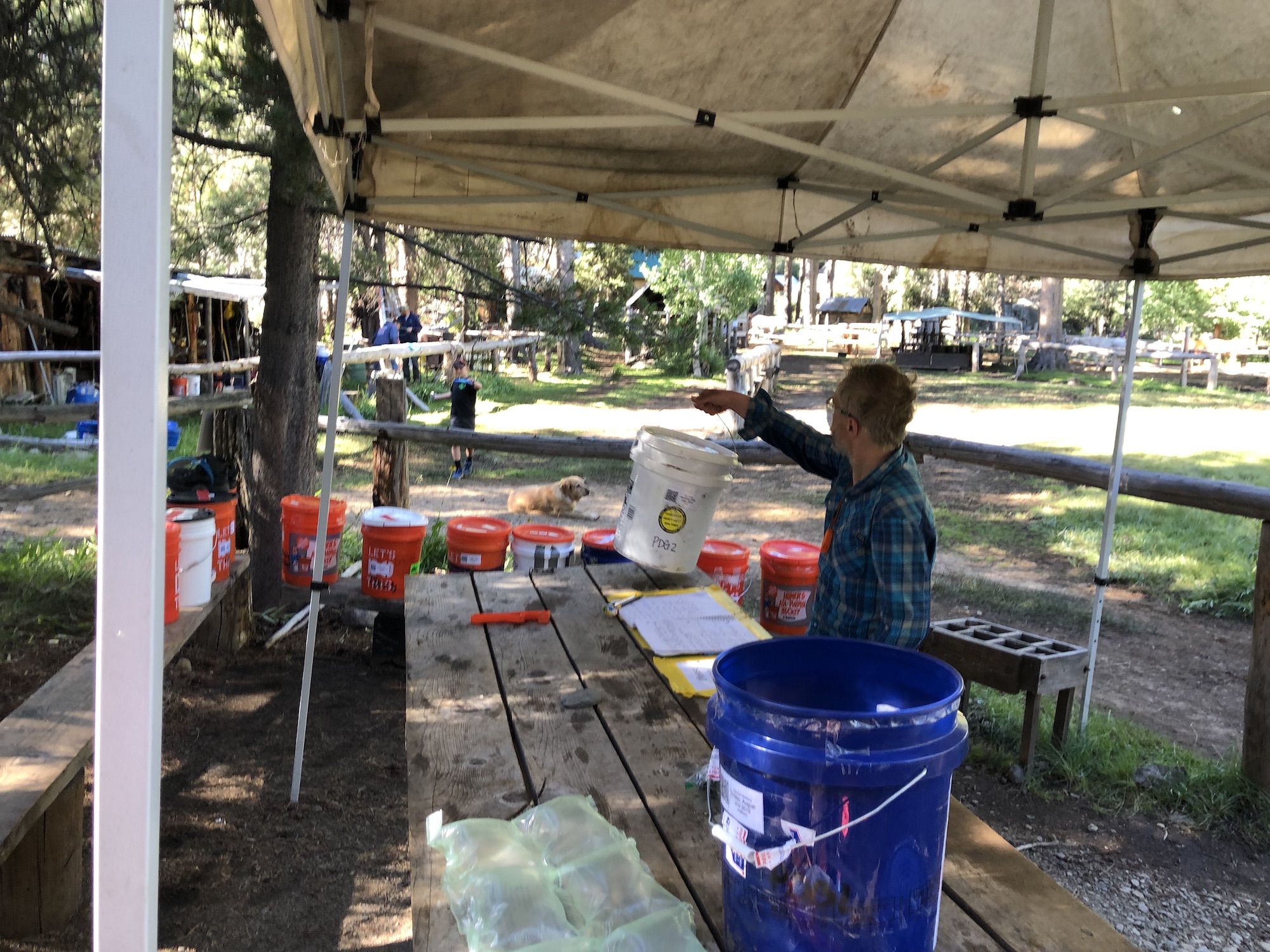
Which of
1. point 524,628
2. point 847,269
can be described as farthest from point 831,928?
point 847,269

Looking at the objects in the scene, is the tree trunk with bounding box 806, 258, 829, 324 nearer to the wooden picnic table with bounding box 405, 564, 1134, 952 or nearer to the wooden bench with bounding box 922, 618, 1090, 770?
the wooden bench with bounding box 922, 618, 1090, 770

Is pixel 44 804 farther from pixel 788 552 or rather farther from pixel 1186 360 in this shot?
pixel 1186 360

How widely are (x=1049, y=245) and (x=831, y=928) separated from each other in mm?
3966

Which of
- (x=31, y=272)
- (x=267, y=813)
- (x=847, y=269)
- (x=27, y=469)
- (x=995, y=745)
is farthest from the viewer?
(x=847, y=269)

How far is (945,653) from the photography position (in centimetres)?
476

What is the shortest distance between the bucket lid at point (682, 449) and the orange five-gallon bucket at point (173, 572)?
188 centimetres

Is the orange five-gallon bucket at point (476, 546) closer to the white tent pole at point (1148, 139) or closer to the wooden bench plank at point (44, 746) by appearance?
the wooden bench plank at point (44, 746)

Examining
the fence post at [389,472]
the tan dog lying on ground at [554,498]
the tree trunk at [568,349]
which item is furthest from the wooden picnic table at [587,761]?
the tree trunk at [568,349]

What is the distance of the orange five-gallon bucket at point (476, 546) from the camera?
4.95m

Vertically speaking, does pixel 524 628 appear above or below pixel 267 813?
above

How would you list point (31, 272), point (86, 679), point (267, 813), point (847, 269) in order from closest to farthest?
1. point (86, 679)
2. point (267, 813)
3. point (31, 272)
4. point (847, 269)

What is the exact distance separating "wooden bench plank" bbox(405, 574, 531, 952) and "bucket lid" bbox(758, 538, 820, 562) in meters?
1.87

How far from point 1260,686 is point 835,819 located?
386cm

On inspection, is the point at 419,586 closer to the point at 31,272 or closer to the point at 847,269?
the point at 31,272
